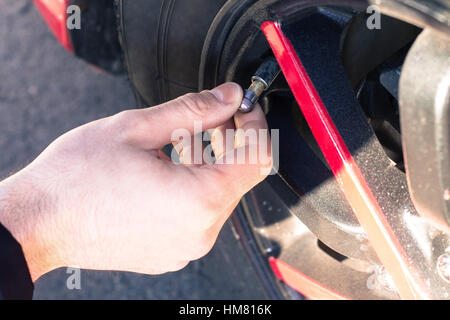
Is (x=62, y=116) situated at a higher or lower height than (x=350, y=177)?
lower

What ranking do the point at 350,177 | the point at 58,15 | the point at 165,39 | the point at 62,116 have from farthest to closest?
the point at 62,116 < the point at 58,15 < the point at 165,39 < the point at 350,177

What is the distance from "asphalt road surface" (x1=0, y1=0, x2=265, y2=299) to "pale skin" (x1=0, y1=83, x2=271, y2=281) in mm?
475

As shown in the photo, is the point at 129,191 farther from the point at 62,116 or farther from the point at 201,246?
the point at 62,116

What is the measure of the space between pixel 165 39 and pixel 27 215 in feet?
1.09

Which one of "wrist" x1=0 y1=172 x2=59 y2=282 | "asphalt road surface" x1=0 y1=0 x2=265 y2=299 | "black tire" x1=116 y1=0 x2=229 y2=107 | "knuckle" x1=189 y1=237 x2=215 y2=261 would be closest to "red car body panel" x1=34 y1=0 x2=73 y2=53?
"black tire" x1=116 y1=0 x2=229 y2=107

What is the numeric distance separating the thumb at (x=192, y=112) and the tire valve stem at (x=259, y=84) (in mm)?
11

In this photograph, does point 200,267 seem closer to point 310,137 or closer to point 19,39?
point 310,137

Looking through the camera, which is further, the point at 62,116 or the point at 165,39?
the point at 62,116

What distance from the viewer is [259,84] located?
2.05 feet

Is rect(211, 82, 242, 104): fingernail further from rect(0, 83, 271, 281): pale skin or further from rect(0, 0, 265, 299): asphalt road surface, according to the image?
rect(0, 0, 265, 299): asphalt road surface

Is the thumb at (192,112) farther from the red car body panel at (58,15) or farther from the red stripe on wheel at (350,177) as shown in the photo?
the red car body panel at (58,15)

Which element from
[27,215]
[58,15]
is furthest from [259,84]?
[58,15]

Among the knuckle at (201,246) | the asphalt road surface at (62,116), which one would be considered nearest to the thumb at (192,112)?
the knuckle at (201,246)

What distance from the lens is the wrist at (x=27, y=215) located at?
2.01ft
